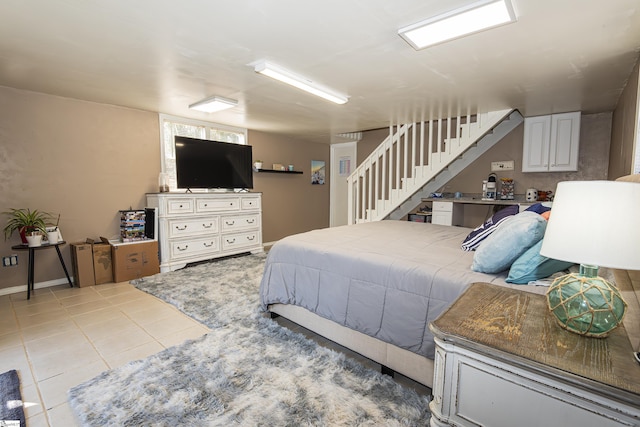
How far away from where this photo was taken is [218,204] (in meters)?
4.77

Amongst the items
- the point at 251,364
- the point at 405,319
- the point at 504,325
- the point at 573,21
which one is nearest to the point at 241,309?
the point at 251,364

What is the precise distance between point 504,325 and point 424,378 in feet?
2.87

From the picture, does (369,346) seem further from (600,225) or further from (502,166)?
(502,166)

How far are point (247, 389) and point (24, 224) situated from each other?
3.37 metres

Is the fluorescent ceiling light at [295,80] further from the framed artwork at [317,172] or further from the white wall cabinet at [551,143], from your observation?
the framed artwork at [317,172]

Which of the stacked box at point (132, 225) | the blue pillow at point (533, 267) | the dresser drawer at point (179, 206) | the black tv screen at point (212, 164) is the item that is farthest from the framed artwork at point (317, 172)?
the blue pillow at point (533, 267)

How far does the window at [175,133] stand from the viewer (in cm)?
455

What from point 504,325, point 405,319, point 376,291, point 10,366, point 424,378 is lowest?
point 10,366

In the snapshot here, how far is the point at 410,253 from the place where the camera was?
211 centimetres

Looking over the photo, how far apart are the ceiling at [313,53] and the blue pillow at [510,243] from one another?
1311mm

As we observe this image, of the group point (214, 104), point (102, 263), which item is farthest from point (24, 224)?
point (214, 104)

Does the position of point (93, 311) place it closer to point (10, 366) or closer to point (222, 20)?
point (10, 366)

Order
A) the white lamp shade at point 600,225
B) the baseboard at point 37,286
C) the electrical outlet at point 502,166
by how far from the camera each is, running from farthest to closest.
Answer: the electrical outlet at point 502,166, the baseboard at point 37,286, the white lamp shade at point 600,225

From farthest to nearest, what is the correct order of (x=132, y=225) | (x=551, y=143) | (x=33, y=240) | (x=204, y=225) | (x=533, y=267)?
(x=204, y=225) < (x=551, y=143) < (x=132, y=225) < (x=33, y=240) < (x=533, y=267)
